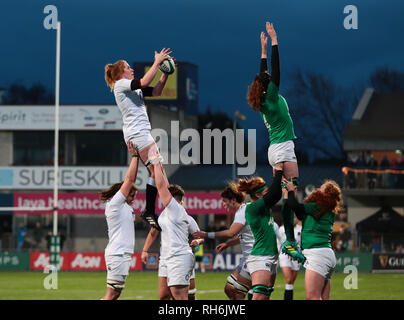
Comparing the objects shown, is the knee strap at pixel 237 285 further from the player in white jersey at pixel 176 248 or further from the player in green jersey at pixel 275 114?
the player in white jersey at pixel 176 248

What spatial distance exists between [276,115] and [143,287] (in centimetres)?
1583

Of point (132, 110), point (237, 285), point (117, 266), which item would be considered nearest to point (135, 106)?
point (132, 110)

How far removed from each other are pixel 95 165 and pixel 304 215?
37753 millimetres

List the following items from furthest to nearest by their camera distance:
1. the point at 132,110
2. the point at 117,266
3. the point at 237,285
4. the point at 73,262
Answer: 1. the point at 73,262
2. the point at 237,285
3. the point at 117,266
4. the point at 132,110

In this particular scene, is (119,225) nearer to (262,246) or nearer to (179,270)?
(179,270)

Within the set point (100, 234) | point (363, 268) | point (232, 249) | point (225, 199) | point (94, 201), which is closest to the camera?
point (225, 199)

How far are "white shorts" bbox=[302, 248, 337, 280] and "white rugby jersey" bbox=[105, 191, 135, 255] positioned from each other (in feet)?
8.07

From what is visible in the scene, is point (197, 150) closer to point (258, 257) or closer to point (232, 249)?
point (232, 249)

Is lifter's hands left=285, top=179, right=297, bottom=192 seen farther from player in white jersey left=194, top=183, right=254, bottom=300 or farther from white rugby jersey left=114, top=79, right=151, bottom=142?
white rugby jersey left=114, top=79, right=151, bottom=142

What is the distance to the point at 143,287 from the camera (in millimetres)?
25688

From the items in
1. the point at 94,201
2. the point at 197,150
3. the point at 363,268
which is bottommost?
the point at 363,268

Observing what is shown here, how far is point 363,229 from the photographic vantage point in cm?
4206

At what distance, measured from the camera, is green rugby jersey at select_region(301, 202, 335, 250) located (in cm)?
1088
